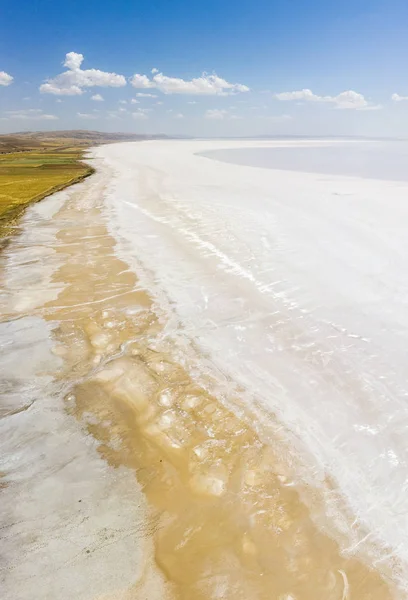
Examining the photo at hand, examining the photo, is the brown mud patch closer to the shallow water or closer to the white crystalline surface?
the white crystalline surface

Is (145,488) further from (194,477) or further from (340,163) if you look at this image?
(340,163)

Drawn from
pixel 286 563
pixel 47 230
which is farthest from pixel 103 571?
pixel 47 230

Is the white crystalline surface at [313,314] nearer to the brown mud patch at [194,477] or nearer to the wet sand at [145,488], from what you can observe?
the wet sand at [145,488]

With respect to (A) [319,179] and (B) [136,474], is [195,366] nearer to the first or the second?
(B) [136,474]

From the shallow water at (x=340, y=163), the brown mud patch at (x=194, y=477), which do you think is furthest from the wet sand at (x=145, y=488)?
the shallow water at (x=340, y=163)

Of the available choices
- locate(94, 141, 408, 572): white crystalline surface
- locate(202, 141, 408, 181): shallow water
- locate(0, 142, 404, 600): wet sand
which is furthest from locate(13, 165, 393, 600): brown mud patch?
locate(202, 141, 408, 181): shallow water

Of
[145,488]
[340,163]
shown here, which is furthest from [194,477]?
[340,163]
